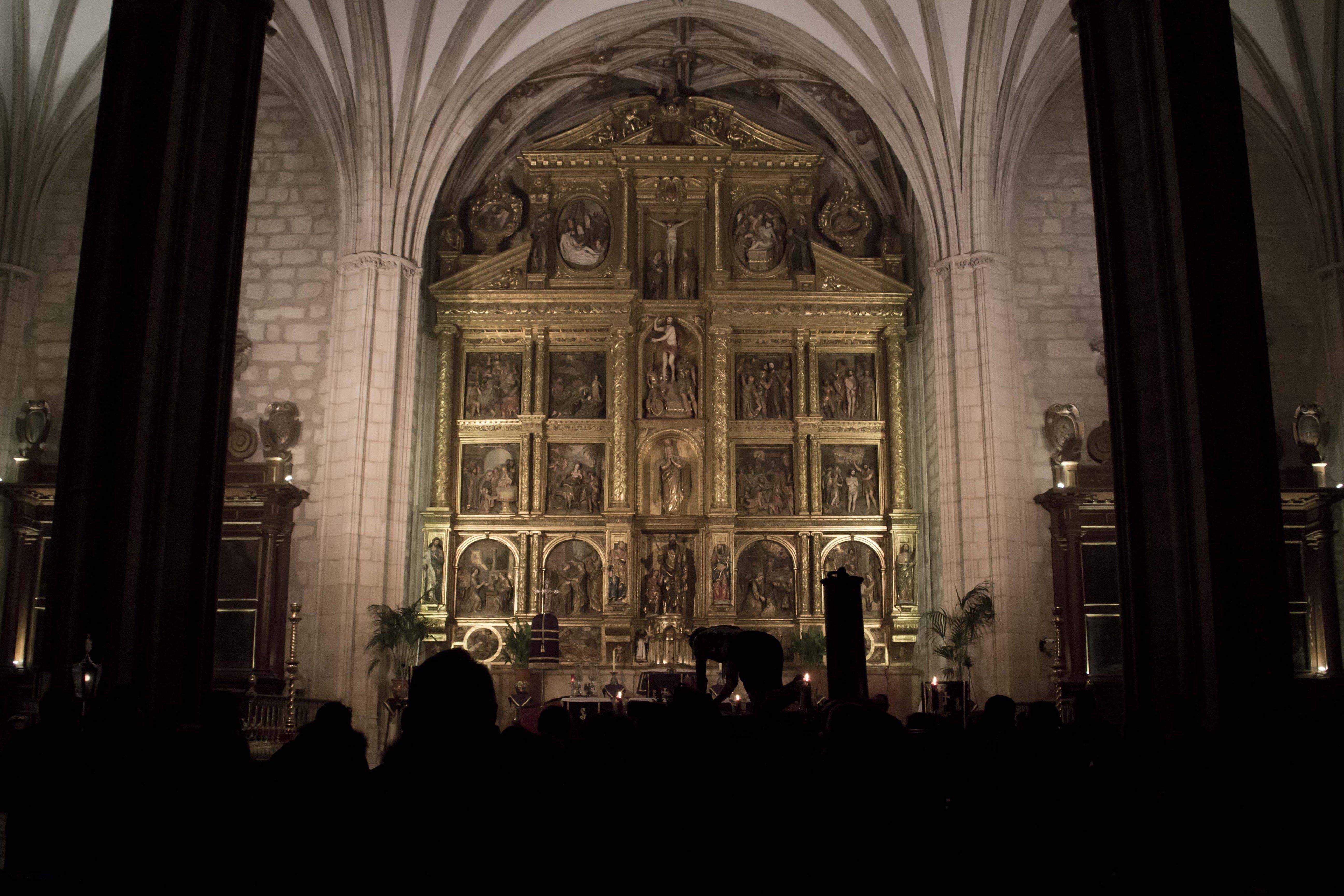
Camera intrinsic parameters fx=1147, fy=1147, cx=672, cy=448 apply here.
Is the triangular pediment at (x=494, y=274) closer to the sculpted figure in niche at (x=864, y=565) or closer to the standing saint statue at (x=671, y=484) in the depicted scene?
the standing saint statue at (x=671, y=484)

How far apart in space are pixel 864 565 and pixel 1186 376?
573 inches

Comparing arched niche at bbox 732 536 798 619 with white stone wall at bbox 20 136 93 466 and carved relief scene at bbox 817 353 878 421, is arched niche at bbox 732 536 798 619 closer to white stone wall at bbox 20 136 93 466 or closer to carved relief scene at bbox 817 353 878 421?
carved relief scene at bbox 817 353 878 421

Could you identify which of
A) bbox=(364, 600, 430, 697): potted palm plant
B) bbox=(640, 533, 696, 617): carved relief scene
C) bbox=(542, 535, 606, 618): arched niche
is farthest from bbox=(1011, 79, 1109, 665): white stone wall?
bbox=(364, 600, 430, 697): potted palm plant

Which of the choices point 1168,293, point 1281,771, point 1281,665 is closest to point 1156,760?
point 1281,771

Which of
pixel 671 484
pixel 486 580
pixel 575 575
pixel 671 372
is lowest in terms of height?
pixel 486 580

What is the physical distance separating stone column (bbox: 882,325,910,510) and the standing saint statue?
4.16 meters

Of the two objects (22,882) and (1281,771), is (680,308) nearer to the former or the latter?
(1281,771)

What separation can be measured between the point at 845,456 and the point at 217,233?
15.5 m

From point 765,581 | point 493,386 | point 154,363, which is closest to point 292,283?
point 493,386

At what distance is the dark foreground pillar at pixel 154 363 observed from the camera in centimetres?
823

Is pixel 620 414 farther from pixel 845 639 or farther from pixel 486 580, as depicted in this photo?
pixel 845 639

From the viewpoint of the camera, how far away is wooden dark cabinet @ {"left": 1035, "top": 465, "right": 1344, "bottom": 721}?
18.4m

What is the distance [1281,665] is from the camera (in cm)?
741

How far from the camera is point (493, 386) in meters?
23.3
